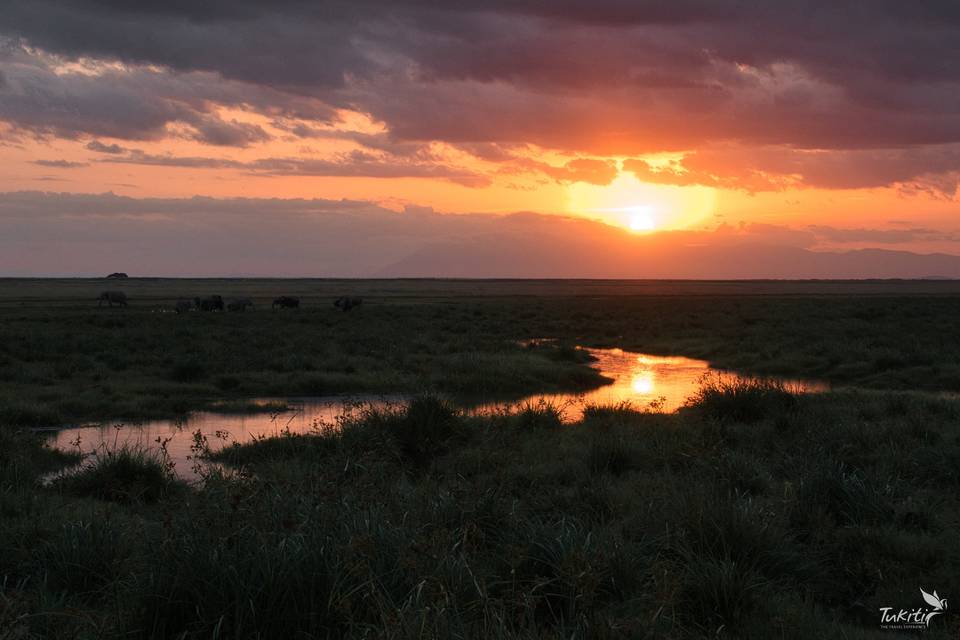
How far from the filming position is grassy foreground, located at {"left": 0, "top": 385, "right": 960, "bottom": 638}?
15.6ft

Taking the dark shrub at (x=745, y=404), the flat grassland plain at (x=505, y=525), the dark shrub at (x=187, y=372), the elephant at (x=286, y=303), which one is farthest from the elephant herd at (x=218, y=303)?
the dark shrub at (x=745, y=404)

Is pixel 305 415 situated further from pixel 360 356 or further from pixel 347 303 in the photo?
pixel 347 303

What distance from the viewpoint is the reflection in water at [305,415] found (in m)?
→ 13.5

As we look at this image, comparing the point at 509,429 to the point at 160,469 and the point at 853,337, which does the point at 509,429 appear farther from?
the point at 853,337

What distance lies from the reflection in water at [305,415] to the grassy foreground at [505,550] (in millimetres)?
2797

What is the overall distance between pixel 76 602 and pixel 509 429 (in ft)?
27.4

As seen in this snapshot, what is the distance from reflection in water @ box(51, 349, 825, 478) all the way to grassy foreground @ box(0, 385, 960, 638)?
2797 mm

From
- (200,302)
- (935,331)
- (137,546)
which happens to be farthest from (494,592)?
(200,302)

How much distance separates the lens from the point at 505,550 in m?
6.09

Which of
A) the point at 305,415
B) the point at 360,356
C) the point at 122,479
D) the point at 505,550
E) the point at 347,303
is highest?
the point at 347,303

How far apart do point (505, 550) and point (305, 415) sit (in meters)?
12.2

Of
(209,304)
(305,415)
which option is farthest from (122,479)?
(209,304)

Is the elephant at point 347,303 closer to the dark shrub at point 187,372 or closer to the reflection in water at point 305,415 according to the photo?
the reflection in water at point 305,415

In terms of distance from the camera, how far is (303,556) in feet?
16.4
